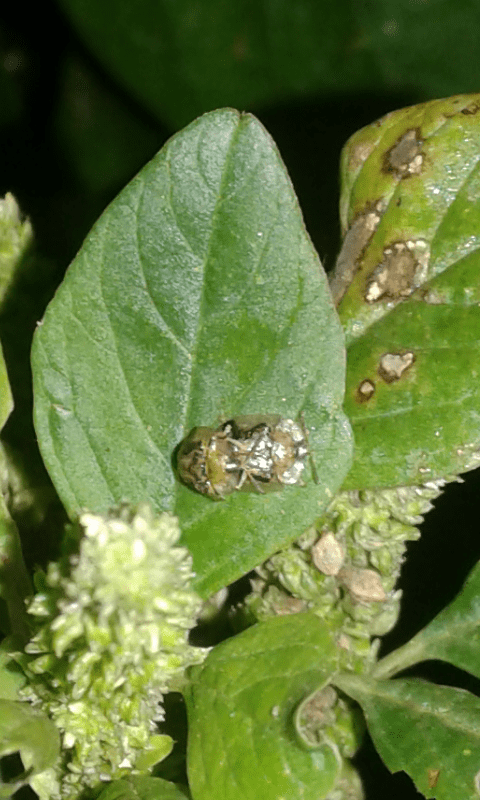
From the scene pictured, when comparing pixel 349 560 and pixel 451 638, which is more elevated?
pixel 349 560

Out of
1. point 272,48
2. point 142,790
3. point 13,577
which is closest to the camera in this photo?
point 142,790

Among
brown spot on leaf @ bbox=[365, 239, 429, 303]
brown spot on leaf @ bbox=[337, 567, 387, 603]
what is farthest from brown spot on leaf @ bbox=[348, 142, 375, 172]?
brown spot on leaf @ bbox=[337, 567, 387, 603]

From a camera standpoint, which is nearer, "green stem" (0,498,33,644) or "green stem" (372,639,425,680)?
"green stem" (0,498,33,644)

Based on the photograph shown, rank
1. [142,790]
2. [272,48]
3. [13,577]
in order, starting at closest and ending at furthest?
[142,790] < [13,577] < [272,48]

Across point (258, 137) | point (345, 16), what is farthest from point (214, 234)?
point (345, 16)

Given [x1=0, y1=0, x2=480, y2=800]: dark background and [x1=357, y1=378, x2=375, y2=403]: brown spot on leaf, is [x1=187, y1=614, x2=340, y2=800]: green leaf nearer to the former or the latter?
[x1=357, y1=378, x2=375, y2=403]: brown spot on leaf

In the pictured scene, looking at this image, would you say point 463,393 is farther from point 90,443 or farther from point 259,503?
point 90,443

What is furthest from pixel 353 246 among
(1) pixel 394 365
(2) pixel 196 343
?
(2) pixel 196 343

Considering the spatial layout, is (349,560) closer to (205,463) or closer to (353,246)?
(205,463)
